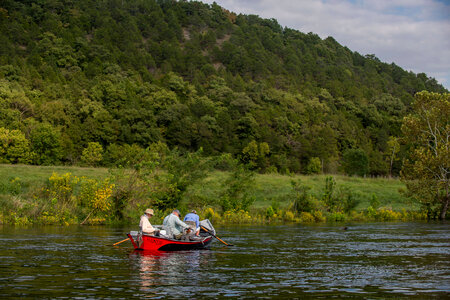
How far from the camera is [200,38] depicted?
186250 millimetres

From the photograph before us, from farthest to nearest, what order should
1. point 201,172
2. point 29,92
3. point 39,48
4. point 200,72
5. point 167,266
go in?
1. point 200,72
2. point 39,48
3. point 29,92
4. point 201,172
5. point 167,266

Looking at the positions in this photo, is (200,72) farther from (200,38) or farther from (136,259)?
(136,259)

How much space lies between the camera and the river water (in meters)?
13.8

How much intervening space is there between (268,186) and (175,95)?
A: 6298 cm

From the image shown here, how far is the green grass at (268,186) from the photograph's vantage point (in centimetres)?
4499

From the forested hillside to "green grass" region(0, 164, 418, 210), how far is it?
552 inches

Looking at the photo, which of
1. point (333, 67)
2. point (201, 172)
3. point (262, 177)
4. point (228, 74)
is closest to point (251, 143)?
point (262, 177)

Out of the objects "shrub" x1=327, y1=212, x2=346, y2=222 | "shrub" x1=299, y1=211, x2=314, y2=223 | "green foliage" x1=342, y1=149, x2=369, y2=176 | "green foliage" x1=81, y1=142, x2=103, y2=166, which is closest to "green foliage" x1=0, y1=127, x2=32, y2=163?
"green foliage" x1=81, y1=142, x2=103, y2=166

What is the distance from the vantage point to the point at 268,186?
→ 57.4m

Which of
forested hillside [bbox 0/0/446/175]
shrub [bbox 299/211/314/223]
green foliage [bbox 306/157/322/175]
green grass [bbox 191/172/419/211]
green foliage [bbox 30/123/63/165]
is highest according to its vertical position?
forested hillside [bbox 0/0/446/175]

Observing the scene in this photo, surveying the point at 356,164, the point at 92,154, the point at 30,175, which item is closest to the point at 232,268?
the point at 30,175

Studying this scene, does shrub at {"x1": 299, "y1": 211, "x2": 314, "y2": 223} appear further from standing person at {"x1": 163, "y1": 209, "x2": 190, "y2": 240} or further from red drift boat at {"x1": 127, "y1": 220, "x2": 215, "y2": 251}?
standing person at {"x1": 163, "y1": 209, "x2": 190, "y2": 240}

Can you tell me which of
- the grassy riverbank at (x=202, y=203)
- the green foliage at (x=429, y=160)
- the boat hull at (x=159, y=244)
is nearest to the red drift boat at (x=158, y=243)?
the boat hull at (x=159, y=244)

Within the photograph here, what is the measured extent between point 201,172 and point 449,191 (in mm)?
20740
